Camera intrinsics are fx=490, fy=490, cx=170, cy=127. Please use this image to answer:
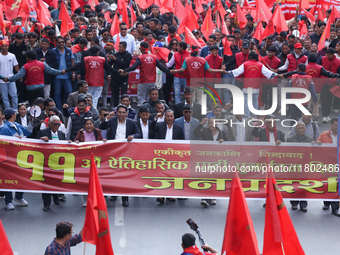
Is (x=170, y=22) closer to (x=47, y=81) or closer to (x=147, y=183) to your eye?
(x=47, y=81)

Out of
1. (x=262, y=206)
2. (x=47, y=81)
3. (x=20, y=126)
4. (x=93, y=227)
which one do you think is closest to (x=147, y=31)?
(x=47, y=81)

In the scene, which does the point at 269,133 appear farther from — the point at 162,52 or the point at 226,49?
the point at 162,52

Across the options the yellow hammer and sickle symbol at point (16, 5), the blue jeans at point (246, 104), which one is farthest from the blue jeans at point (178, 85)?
the yellow hammer and sickle symbol at point (16, 5)

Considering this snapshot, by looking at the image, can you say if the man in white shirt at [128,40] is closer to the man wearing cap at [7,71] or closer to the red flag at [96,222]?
the man wearing cap at [7,71]

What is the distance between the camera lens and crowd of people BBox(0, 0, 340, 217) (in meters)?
9.12

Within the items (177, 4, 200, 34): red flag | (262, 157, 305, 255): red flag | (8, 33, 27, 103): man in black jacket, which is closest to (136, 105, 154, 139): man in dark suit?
(262, 157, 305, 255): red flag

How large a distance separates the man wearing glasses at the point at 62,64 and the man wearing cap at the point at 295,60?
5393 mm

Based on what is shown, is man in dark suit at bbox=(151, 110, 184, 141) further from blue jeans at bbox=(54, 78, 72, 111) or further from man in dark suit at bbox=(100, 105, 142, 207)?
blue jeans at bbox=(54, 78, 72, 111)

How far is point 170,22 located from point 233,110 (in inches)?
303

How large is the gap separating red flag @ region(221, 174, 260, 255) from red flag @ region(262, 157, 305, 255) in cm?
28

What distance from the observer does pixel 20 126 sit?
9266mm

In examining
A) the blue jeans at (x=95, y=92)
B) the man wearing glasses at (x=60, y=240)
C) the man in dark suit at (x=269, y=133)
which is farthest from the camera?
the blue jeans at (x=95, y=92)

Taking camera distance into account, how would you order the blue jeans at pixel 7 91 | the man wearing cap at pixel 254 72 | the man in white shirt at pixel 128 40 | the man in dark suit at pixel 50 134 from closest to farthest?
the man in dark suit at pixel 50 134, the man wearing cap at pixel 254 72, the blue jeans at pixel 7 91, the man in white shirt at pixel 128 40

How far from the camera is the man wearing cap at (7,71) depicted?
11.9 m
